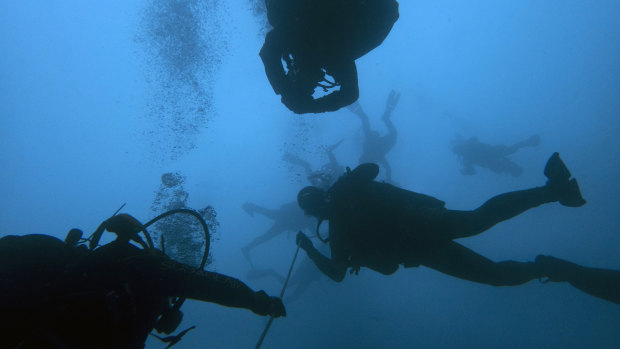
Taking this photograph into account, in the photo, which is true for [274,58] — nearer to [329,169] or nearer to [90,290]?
[90,290]

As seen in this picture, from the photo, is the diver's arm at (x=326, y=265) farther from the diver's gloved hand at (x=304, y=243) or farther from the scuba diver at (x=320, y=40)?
the scuba diver at (x=320, y=40)

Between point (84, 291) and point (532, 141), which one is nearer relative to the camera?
point (84, 291)

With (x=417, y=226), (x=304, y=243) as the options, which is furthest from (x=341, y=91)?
(x=304, y=243)

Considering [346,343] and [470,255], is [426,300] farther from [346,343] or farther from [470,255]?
[470,255]

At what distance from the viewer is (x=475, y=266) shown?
4.15 meters

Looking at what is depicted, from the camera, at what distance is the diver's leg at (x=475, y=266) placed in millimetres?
4085

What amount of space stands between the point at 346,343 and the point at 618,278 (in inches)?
916

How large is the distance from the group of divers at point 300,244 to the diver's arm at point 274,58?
0.03ft

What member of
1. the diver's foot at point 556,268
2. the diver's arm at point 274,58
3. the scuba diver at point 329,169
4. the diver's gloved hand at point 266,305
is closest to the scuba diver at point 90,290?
the diver's gloved hand at point 266,305

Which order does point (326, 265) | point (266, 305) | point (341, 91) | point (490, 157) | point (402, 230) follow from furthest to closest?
point (490, 157) < point (326, 265) < point (402, 230) < point (341, 91) < point (266, 305)

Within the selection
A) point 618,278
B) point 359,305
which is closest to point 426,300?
point 359,305

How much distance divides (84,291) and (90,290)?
4 centimetres

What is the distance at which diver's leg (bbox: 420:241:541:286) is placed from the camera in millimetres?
4085

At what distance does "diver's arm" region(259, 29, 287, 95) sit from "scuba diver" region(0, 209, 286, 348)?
197 cm
